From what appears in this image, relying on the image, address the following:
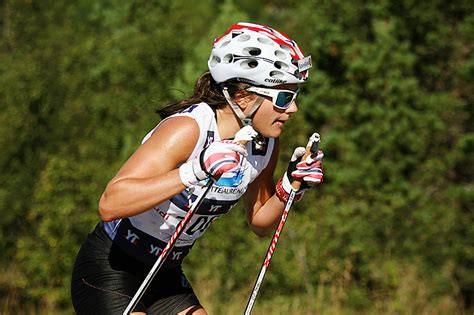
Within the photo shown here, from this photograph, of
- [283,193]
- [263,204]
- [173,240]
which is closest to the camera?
[173,240]

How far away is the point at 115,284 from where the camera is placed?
4.12 meters

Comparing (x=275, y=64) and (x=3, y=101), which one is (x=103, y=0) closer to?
(x=3, y=101)

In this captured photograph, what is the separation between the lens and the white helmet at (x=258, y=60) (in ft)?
13.5

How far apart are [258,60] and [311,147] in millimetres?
586

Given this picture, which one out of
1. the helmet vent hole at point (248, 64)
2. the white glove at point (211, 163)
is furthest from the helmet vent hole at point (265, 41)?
the white glove at point (211, 163)

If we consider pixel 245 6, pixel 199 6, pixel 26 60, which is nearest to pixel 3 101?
pixel 26 60

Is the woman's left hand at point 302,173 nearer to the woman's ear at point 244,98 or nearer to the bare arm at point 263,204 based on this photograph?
the bare arm at point 263,204

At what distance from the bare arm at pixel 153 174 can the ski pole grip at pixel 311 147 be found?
0.72 m

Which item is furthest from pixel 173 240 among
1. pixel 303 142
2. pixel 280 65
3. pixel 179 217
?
pixel 303 142

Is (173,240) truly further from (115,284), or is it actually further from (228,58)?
(228,58)

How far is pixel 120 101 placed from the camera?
40.1ft

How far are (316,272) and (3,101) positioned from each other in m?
4.13

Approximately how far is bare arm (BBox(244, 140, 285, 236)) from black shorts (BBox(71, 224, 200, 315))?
55cm

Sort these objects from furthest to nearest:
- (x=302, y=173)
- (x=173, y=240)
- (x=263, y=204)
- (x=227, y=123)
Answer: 1. (x=263, y=204)
2. (x=302, y=173)
3. (x=227, y=123)
4. (x=173, y=240)
